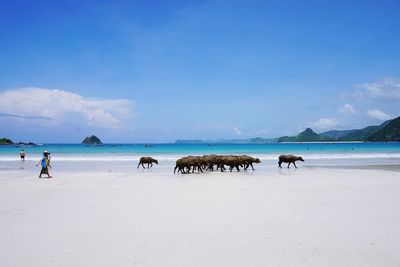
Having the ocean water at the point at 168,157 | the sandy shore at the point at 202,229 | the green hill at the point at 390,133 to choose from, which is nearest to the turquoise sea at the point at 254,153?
the ocean water at the point at 168,157

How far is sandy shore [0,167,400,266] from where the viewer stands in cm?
532

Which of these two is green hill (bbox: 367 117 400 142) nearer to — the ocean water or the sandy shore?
the ocean water

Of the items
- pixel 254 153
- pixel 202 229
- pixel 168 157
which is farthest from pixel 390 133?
pixel 202 229

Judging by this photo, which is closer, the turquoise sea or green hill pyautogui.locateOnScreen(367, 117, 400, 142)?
the turquoise sea

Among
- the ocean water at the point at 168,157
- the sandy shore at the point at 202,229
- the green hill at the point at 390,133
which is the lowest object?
the sandy shore at the point at 202,229

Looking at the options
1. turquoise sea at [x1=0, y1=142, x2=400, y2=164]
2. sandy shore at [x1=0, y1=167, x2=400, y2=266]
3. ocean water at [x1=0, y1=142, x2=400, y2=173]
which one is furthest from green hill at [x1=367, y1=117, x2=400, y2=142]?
sandy shore at [x1=0, y1=167, x2=400, y2=266]

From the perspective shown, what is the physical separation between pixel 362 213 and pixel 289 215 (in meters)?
1.89

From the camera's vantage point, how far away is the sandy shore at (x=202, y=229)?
5324 mm

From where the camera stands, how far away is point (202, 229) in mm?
6859

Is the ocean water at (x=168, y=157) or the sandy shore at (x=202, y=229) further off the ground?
the ocean water at (x=168, y=157)

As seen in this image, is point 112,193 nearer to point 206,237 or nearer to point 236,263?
point 206,237

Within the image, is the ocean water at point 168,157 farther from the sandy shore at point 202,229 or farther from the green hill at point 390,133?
the green hill at point 390,133

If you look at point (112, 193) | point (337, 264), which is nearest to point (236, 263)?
point (337, 264)

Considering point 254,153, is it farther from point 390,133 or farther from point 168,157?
point 390,133
